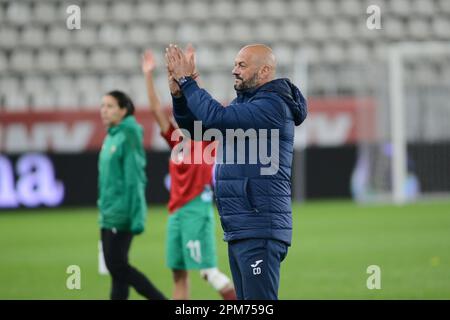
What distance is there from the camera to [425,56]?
23641 millimetres

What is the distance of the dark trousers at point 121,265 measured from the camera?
947cm

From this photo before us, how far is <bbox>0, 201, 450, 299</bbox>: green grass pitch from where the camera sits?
1141 centimetres

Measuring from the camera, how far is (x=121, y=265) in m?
9.48

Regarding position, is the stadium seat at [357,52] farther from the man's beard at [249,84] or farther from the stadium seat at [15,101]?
the man's beard at [249,84]

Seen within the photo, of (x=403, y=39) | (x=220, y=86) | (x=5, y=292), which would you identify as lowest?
(x=5, y=292)

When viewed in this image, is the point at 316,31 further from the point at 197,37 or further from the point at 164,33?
the point at 164,33

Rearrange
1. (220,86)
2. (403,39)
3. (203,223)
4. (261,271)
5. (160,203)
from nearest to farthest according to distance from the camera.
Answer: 1. (261,271)
2. (203,223)
3. (160,203)
4. (220,86)
5. (403,39)

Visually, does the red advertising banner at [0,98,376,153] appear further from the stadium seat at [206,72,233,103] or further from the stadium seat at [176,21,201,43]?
the stadium seat at [176,21,201,43]

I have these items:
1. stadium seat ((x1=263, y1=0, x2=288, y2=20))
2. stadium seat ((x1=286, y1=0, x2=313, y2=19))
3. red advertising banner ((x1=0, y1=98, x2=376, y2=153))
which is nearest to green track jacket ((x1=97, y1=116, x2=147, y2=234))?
red advertising banner ((x1=0, y1=98, x2=376, y2=153))

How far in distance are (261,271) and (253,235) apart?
24 cm

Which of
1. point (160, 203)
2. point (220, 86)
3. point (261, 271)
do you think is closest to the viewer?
point (261, 271)

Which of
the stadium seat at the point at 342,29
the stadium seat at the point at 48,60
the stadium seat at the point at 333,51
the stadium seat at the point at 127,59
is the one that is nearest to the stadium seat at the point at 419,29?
the stadium seat at the point at 342,29
